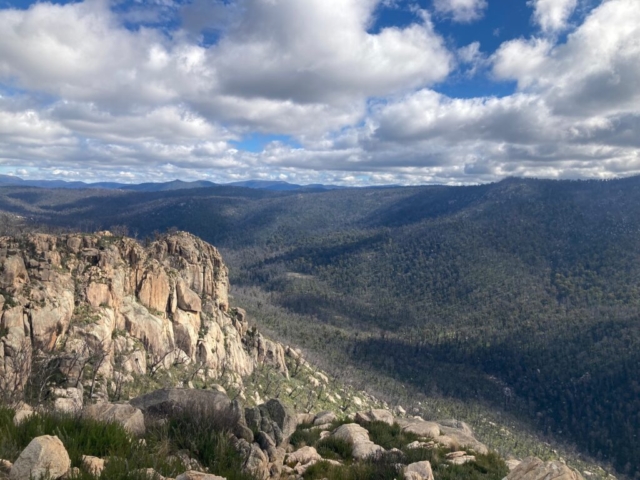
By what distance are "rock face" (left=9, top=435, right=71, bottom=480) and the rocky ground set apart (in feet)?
0.06

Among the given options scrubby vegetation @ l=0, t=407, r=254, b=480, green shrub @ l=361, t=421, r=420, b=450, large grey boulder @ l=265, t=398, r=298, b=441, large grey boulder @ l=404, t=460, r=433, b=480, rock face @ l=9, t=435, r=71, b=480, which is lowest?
green shrub @ l=361, t=421, r=420, b=450

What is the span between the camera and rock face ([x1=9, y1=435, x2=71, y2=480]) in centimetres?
734

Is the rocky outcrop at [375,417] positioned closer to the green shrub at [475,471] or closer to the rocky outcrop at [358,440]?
the rocky outcrop at [358,440]

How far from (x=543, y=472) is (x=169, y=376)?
58.6m

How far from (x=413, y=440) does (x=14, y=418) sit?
55.5 ft

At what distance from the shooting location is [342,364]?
160375 millimetres

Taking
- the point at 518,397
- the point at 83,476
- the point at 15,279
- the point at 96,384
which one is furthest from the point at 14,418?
the point at 518,397

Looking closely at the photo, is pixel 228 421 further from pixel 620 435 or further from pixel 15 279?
pixel 620 435

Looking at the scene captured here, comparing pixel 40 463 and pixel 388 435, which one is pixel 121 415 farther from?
pixel 388 435

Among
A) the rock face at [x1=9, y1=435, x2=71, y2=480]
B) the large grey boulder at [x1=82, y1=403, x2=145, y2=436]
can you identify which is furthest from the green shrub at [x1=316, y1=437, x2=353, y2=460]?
the rock face at [x1=9, y1=435, x2=71, y2=480]

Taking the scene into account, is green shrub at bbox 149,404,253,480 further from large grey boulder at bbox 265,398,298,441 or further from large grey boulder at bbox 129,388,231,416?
large grey boulder at bbox 265,398,298,441

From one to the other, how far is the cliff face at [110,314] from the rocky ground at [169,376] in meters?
0.21

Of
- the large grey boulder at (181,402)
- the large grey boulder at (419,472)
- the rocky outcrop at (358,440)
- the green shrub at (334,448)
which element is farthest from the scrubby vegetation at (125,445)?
the rocky outcrop at (358,440)

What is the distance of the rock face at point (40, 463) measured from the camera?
24.1ft
